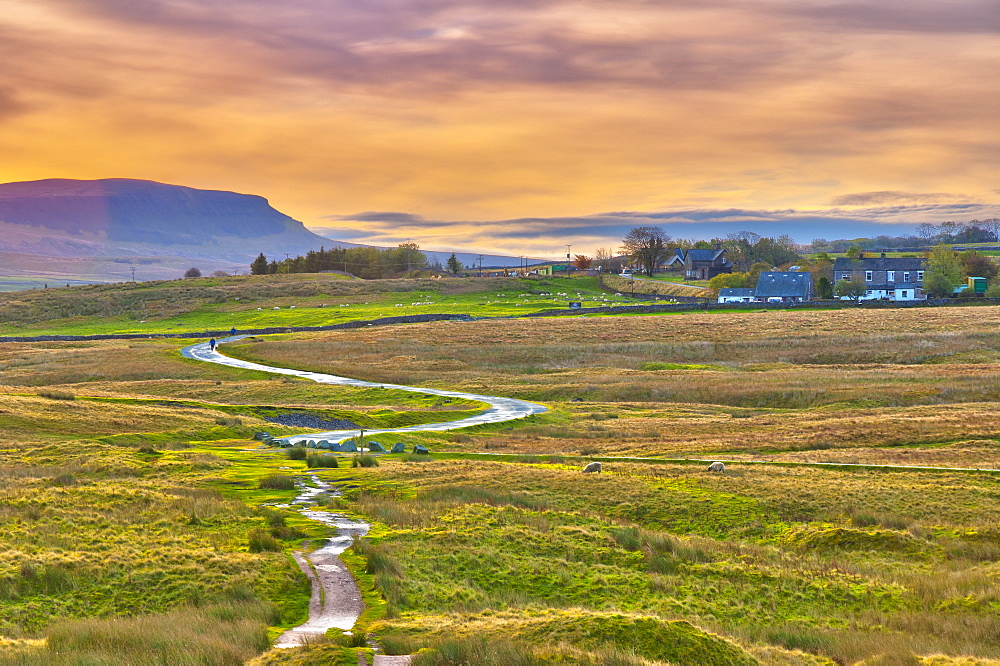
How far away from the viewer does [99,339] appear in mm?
127938

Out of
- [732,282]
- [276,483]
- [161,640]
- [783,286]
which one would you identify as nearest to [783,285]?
[783,286]

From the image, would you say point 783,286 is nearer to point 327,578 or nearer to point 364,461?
point 364,461

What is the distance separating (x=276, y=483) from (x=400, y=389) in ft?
149

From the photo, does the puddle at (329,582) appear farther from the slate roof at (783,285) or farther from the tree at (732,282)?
the tree at (732,282)

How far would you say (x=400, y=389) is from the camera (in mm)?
76500

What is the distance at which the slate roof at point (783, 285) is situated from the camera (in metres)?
186

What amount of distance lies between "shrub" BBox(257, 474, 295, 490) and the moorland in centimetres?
78

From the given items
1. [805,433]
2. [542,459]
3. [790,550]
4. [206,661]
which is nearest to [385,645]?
[206,661]

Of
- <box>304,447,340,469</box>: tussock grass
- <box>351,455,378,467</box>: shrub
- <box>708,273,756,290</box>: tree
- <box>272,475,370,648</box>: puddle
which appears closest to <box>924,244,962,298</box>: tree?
<box>708,273,756,290</box>: tree

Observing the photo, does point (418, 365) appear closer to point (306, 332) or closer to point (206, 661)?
point (306, 332)

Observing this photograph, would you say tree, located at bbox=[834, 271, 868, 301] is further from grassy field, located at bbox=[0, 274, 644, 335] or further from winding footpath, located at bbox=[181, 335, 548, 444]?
winding footpath, located at bbox=[181, 335, 548, 444]

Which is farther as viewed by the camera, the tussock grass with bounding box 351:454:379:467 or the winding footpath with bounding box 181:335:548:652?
the tussock grass with bounding box 351:454:379:467

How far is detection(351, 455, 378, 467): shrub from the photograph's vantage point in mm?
36875

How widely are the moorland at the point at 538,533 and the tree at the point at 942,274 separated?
381 ft
